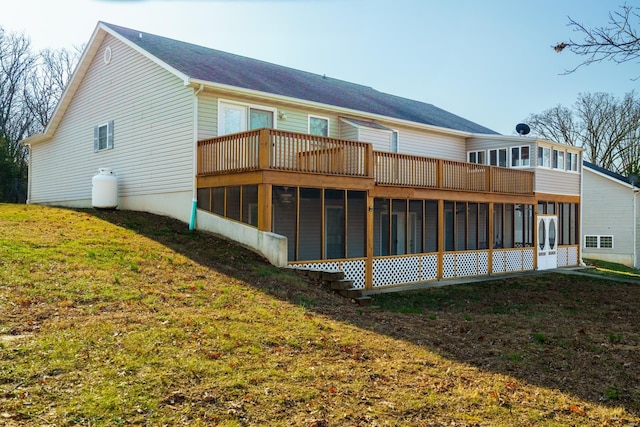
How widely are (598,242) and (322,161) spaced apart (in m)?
23.9

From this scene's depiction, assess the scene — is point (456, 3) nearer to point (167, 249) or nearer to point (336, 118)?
point (167, 249)

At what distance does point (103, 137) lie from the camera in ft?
67.2

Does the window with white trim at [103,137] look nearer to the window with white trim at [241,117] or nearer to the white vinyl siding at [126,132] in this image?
the white vinyl siding at [126,132]

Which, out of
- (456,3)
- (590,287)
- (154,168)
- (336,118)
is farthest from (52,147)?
(590,287)

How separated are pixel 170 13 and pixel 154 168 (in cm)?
1286

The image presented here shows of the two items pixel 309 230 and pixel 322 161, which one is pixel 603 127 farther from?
pixel 322 161

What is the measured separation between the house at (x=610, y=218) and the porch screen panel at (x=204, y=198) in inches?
986

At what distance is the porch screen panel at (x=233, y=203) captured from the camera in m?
14.5

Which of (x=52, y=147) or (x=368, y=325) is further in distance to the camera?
(x=52, y=147)

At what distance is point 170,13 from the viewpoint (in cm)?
529

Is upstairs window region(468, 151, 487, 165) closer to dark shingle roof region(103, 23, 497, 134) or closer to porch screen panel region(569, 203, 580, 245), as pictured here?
dark shingle roof region(103, 23, 497, 134)

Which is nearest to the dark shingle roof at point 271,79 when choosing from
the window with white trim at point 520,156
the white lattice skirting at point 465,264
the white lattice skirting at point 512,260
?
the window with white trim at point 520,156

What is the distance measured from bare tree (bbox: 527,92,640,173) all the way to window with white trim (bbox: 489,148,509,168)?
2101 centimetres

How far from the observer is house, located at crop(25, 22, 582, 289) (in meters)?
14.1
